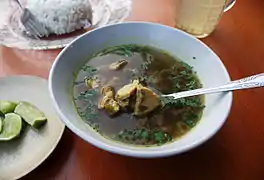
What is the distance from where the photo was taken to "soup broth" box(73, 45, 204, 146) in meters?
0.71

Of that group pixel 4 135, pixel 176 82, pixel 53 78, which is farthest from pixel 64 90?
pixel 176 82

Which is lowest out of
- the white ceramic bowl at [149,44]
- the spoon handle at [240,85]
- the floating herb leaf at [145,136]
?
the floating herb leaf at [145,136]

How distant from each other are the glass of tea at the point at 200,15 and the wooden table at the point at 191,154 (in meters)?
0.10

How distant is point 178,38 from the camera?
2.84ft

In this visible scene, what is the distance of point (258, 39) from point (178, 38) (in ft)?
0.97

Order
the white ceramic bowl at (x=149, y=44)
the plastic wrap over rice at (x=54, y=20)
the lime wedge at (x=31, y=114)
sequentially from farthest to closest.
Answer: the plastic wrap over rice at (x=54, y=20), the lime wedge at (x=31, y=114), the white ceramic bowl at (x=149, y=44)

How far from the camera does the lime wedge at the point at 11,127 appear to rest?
0.71m

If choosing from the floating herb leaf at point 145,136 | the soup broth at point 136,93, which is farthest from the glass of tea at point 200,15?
the floating herb leaf at point 145,136

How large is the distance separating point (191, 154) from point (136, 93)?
0.54 feet

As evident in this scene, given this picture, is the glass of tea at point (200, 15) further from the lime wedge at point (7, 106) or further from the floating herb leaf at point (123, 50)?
the lime wedge at point (7, 106)

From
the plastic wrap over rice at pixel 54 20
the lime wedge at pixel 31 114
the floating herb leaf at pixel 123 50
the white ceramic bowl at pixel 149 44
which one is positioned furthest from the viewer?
the plastic wrap over rice at pixel 54 20

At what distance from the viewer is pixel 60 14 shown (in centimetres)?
103

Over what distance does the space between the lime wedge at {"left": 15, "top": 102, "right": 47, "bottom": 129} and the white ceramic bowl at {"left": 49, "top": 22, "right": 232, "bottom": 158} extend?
0.07m

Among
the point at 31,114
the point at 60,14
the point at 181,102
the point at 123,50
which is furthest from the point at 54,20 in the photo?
the point at 181,102
